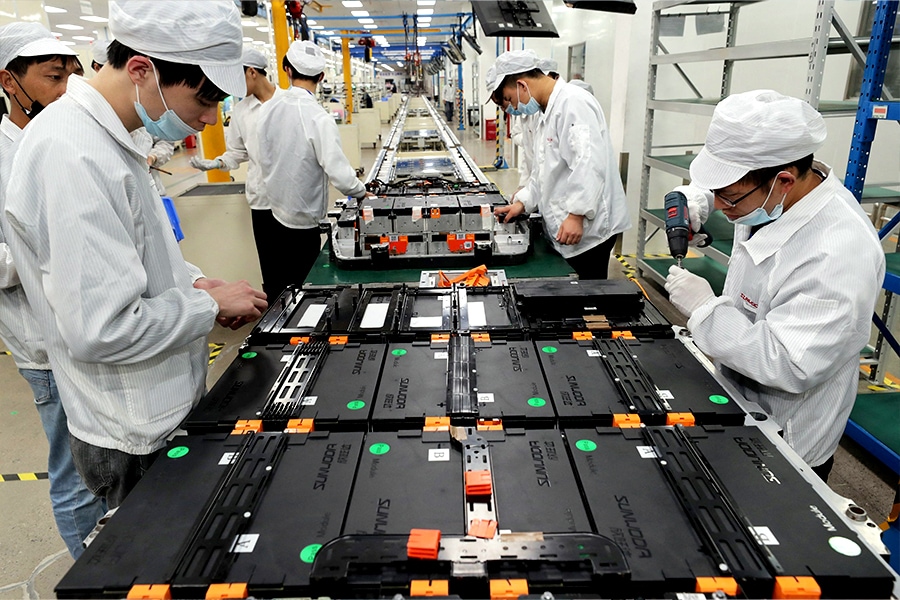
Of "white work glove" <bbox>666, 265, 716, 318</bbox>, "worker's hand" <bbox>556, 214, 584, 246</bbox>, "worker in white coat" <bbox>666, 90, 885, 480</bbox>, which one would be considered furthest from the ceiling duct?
"worker in white coat" <bbox>666, 90, 885, 480</bbox>

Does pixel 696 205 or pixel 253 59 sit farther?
pixel 253 59

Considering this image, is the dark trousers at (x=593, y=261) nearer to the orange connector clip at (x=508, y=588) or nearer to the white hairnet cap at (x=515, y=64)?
the white hairnet cap at (x=515, y=64)

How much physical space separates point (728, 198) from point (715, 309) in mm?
318

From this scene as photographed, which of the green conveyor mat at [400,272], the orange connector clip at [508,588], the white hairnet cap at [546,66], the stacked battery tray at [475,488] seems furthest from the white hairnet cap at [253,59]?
the orange connector clip at [508,588]

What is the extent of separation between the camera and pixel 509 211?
10.5 feet

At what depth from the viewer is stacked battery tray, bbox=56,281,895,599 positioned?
954 mm

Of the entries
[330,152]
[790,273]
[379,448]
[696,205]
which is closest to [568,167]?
[696,205]

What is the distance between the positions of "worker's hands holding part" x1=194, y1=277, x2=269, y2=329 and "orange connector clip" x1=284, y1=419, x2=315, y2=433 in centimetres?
28

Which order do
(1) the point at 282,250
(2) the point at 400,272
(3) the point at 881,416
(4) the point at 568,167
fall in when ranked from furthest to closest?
(1) the point at 282,250 < (4) the point at 568,167 < (2) the point at 400,272 < (3) the point at 881,416

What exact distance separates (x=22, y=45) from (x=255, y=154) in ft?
5.90

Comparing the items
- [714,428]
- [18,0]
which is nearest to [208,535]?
[714,428]

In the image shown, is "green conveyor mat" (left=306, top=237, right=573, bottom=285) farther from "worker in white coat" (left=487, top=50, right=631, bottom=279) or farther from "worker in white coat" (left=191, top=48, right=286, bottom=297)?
"worker in white coat" (left=191, top=48, right=286, bottom=297)

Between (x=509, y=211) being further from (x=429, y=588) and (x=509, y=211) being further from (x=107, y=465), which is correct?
(x=429, y=588)

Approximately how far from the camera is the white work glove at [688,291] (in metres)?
1.90
